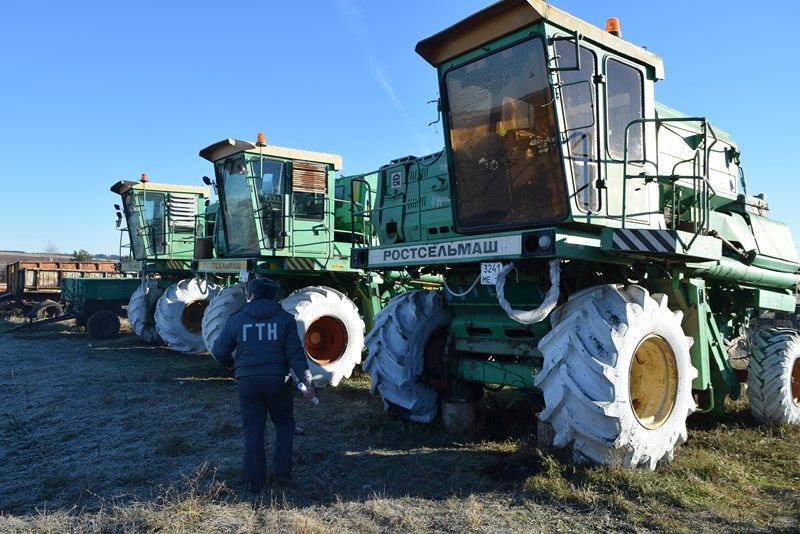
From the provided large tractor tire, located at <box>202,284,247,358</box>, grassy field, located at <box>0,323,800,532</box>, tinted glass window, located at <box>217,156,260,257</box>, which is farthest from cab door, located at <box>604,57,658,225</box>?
large tractor tire, located at <box>202,284,247,358</box>

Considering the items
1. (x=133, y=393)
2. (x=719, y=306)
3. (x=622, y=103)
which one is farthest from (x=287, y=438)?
(x=719, y=306)

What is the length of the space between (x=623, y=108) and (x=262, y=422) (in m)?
4.13

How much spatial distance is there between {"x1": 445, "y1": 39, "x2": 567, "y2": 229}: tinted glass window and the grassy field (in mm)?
2080

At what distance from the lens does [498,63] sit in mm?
5500

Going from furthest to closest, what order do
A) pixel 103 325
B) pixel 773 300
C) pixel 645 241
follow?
pixel 103 325 → pixel 773 300 → pixel 645 241

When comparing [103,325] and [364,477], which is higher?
[103,325]

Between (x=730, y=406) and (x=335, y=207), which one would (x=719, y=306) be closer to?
(x=730, y=406)

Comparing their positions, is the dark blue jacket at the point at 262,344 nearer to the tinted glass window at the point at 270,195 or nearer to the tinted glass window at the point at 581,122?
the tinted glass window at the point at 581,122

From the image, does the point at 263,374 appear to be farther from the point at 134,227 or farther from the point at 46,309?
the point at 46,309

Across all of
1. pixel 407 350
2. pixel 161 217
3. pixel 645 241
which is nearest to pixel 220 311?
pixel 407 350

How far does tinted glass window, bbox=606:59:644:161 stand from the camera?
18.2 feet

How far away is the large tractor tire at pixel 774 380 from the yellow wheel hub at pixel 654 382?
6.44ft

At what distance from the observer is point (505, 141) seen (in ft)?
18.5

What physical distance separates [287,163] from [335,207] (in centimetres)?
121
